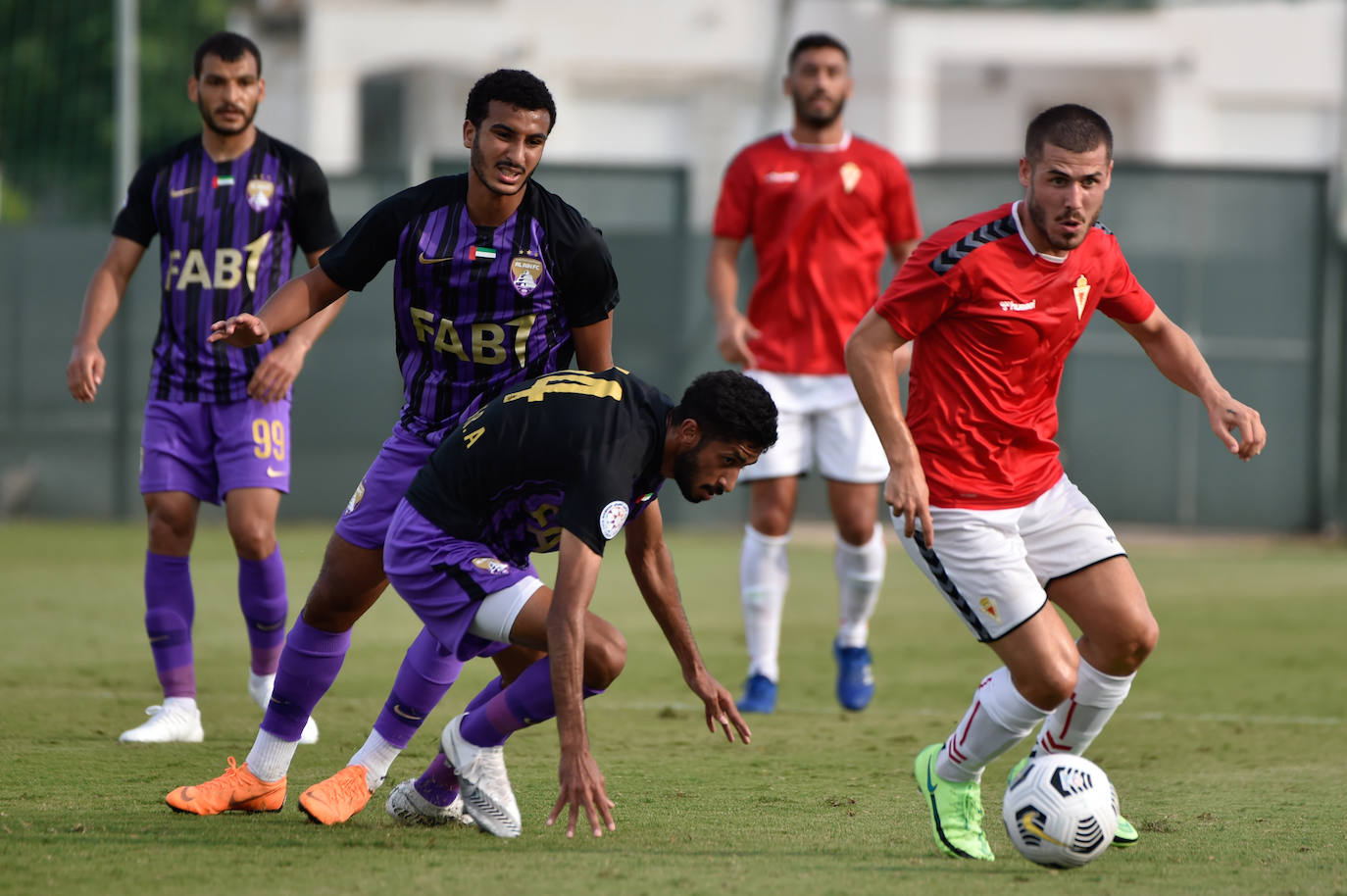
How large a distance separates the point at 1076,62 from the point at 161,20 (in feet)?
52.5

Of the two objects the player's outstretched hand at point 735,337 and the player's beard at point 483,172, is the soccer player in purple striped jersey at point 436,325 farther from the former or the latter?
the player's outstretched hand at point 735,337

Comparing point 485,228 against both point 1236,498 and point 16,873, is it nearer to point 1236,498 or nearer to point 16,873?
point 16,873

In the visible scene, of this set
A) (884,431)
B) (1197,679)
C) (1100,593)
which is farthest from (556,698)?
(1197,679)

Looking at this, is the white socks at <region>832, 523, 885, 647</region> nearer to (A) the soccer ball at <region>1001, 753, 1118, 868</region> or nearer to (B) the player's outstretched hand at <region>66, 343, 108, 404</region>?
(A) the soccer ball at <region>1001, 753, 1118, 868</region>

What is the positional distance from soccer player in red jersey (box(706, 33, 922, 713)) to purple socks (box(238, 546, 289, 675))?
193 cm

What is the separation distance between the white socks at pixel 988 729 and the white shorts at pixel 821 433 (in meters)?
2.50

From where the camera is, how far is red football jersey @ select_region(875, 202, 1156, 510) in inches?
178

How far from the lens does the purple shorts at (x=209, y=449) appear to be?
5797 mm

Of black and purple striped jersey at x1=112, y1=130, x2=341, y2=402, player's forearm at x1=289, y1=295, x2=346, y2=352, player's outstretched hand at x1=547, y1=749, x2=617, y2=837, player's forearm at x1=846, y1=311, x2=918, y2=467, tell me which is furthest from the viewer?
black and purple striped jersey at x1=112, y1=130, x2=341, y2=402

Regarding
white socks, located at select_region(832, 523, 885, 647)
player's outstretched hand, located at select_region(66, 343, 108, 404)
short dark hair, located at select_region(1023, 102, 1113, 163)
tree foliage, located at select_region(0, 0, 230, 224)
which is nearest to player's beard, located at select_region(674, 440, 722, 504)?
short dark hair, located at select_region(1023, 102, 1113, 163)

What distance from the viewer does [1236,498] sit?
47.6 feet

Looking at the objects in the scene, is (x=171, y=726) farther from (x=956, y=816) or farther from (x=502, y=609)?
(x=956, y=816)

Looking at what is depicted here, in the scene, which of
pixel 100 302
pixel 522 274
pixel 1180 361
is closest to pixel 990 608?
pixel 1180 361

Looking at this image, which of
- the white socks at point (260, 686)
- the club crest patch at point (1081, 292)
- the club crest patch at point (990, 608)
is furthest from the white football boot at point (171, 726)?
the club crest patch at point (1081, 292)
